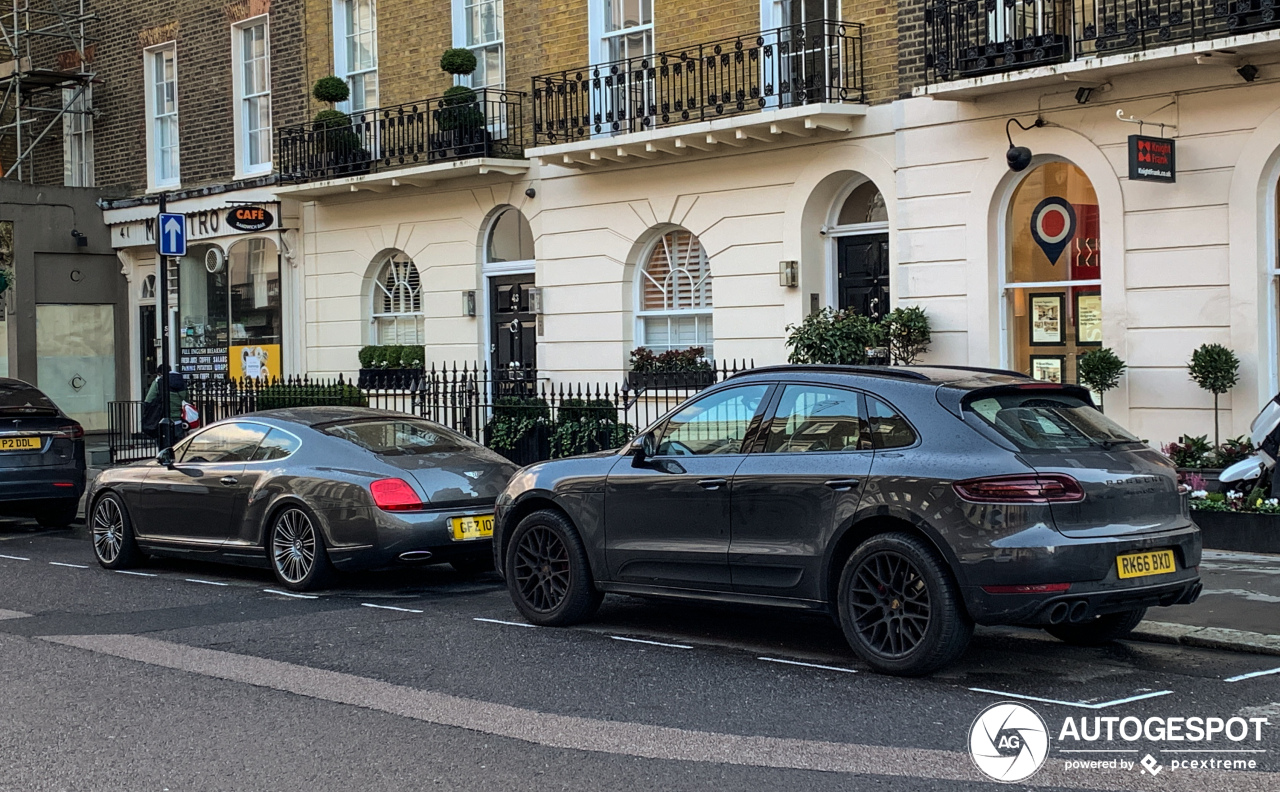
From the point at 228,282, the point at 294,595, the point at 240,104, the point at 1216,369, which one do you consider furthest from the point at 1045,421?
the point at 228,282

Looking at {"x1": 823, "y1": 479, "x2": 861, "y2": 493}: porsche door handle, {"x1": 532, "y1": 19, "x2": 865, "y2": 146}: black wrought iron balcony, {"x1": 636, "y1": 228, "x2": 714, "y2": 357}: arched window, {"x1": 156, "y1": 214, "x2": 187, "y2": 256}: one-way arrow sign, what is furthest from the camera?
{"x1": 636, "y1": 228, "x2": 714, "y2": 357}: arched window

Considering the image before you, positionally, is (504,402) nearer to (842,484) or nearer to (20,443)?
(20,443)

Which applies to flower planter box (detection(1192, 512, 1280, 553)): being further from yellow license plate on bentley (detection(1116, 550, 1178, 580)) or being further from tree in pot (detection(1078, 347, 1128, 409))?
yellow license plate on bentley (detection(1116, 550, 1178, 580))

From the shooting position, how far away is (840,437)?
775cm

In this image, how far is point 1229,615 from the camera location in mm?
8742

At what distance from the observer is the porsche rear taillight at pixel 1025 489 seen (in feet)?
22.8

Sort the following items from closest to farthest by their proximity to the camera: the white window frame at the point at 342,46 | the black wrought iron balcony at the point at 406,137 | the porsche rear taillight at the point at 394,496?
the porsche rear taillight at the point at 394,496
the black wrought iron balcony at the point at 406,137
the white window frame at the point at 342,46

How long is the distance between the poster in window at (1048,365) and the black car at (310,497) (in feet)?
21.2

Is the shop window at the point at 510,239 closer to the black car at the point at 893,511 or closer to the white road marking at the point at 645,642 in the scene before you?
the black car at the point at 893,511

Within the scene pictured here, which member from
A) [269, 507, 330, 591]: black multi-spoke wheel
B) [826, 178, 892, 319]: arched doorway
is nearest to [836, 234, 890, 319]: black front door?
[826, 178, 892, 319]: arched doorway

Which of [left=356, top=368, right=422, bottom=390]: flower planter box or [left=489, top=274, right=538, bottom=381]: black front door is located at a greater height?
[left=489, top=274, right=538, bottom=381]: black front door

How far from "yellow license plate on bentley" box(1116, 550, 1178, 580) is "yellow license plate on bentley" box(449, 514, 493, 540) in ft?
16.1

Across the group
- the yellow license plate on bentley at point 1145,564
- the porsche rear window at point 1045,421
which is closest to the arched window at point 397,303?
the porsche rear window at point 1045,421

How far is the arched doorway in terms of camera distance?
649 inches
